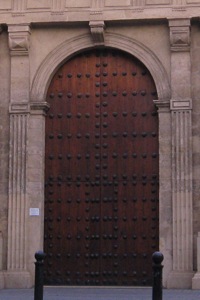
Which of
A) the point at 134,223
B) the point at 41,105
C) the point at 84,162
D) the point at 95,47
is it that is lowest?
the point at 134,223

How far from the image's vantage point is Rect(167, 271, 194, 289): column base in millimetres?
15164

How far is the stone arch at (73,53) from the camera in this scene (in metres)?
16.0

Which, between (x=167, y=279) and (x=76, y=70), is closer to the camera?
(x=167, y=279)

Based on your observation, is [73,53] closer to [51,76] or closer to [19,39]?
[51,76]

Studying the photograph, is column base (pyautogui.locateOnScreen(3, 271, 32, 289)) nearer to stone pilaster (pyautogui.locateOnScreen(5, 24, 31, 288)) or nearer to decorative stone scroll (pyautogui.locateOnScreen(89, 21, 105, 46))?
stone pilaster (pyautogui.locateOnScreen(5, 24, 31, 288))

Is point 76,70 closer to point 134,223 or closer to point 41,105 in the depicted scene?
point 41,105

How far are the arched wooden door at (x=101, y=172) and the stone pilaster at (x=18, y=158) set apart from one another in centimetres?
57

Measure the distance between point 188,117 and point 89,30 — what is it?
2.71 m

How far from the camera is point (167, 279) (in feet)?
50.1

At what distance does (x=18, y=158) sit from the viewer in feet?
52.5

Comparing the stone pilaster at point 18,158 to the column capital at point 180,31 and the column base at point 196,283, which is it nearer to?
the column capital at point 180,31

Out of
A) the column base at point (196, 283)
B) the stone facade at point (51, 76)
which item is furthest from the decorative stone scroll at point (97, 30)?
the column base at point (196, 283)

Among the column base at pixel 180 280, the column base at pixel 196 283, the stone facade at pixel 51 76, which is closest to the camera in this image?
the column base at pixel 196 283

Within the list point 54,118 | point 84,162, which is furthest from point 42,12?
point 84,162
